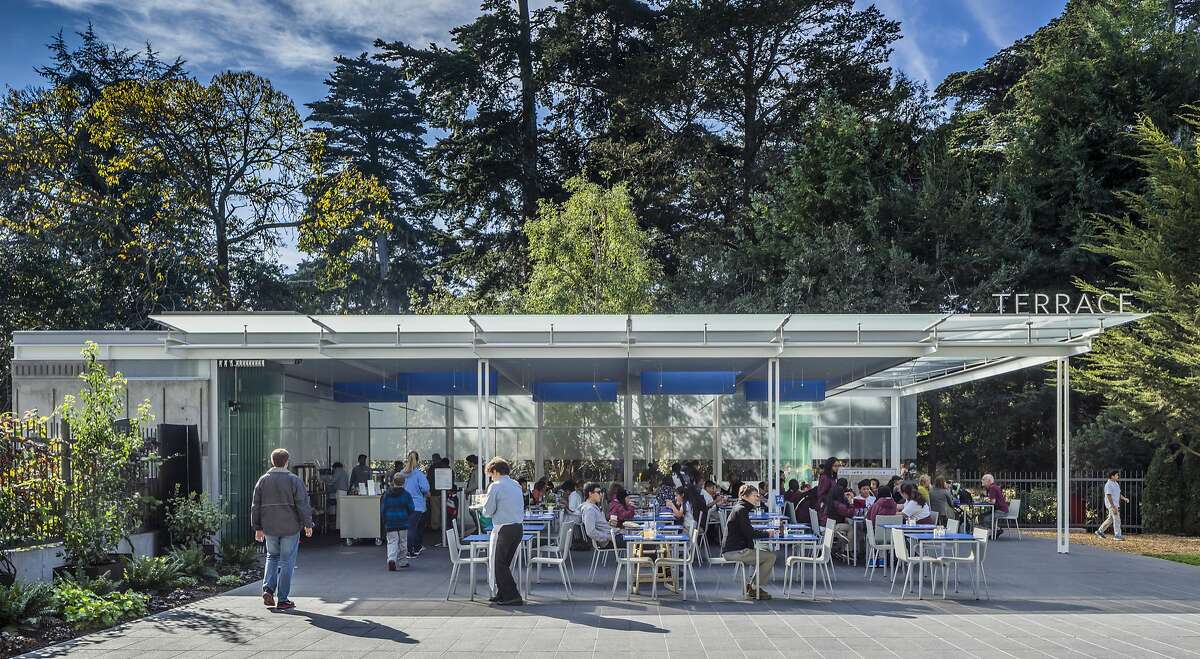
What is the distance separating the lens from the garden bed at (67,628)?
866cm

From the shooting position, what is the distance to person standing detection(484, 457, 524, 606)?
10.8m

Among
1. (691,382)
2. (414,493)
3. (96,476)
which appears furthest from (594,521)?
(691,382)

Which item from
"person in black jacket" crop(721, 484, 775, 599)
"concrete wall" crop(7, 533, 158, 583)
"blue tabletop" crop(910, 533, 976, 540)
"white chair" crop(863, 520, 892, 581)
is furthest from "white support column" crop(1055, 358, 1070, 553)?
"concrete wall" crop(7, 533, 158, 583)

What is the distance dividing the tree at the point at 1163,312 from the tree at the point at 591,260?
978 cm

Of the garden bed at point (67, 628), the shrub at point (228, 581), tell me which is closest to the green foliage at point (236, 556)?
the shrub at point (228, 581)

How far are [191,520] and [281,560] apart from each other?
3.65 meters

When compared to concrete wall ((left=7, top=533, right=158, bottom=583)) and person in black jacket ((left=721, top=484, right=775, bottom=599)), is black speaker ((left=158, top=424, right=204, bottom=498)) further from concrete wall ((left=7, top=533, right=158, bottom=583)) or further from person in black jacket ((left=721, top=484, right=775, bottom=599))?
person in black jacket ((left=721, top=484, right=775, bottom=599))

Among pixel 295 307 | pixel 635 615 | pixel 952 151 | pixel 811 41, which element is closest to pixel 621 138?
pixel 811 41

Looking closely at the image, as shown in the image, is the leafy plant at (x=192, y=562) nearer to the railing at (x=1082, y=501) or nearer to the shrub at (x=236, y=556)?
the shrub at (x=236, y=556)

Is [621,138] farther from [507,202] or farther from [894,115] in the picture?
[894,115]

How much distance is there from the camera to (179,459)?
14.5 meters

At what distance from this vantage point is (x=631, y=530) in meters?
12.8

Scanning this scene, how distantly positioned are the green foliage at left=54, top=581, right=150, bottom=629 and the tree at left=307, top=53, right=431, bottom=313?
24396 mm

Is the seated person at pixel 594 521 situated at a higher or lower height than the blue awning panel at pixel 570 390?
lower
